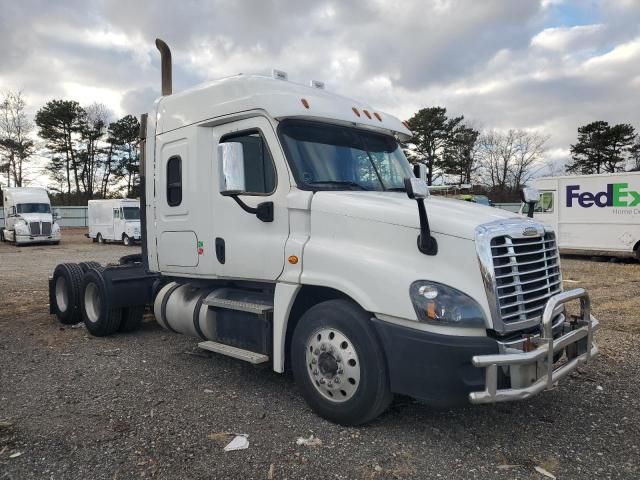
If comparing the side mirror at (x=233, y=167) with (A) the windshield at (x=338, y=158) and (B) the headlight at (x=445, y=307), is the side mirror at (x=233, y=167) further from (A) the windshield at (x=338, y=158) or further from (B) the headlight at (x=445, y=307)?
(B) the headlight at (x=445, y=307)

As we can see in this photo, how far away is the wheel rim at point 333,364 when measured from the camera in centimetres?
385

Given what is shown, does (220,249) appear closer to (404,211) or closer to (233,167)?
A: (233,167)

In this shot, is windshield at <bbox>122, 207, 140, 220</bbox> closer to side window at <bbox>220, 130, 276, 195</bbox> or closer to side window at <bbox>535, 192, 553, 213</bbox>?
side window at <bbox>535, 192, 553, 213</bbox>

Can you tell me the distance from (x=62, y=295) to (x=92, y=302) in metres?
0.87

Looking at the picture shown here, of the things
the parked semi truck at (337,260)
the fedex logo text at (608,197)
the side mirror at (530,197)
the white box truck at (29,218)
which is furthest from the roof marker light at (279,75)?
the white box truck at (29,218)

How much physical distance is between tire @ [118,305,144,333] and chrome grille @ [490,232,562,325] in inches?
204

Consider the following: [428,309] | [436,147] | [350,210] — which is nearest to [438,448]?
[428,309]

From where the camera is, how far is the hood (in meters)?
3.64

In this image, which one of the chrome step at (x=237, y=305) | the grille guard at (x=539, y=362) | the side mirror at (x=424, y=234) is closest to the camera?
the grille guard at (x=539, y=362)

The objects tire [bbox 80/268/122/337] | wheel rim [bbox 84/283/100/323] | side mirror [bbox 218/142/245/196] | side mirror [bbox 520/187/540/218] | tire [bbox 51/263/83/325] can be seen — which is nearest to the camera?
side mirror [bbox 218/142/245/196]

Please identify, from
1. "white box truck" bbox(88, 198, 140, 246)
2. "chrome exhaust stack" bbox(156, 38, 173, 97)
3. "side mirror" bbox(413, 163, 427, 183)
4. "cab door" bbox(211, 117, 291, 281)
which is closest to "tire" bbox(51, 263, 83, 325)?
"chrome exhaust stack" bbox(156, 38, 173, 97)

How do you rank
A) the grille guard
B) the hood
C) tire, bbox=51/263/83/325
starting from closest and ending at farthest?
the grille guard < the hood < tire, bbox=51/263/83/325

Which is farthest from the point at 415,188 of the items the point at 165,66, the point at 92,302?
the point at 92,302

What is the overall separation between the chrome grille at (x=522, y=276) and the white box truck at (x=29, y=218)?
91.6ft
